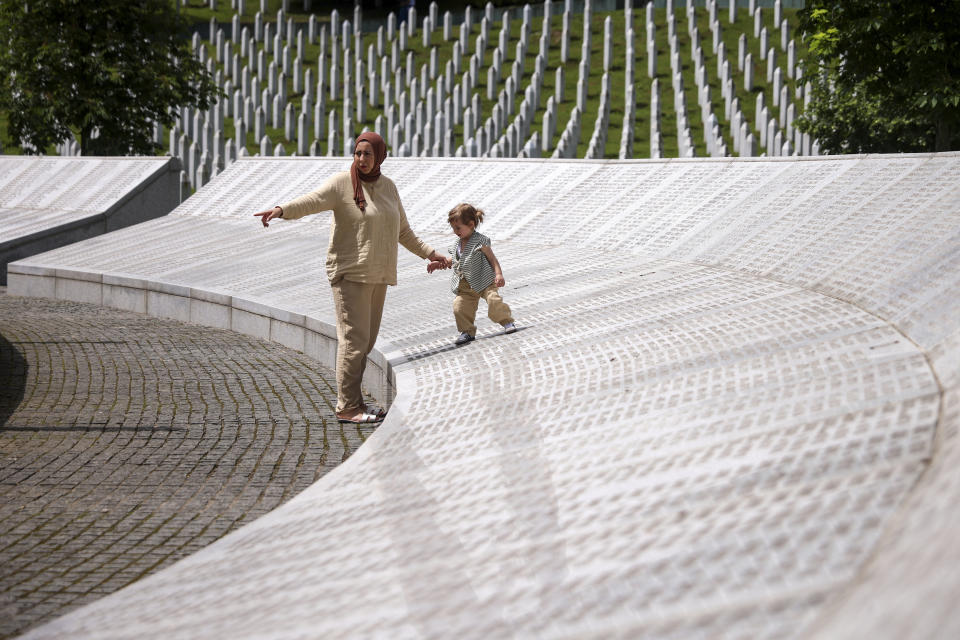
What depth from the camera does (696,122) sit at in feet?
98.1

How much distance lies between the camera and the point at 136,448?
6.04m

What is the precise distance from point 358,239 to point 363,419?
1121 mm

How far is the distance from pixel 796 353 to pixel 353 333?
8.62 ft

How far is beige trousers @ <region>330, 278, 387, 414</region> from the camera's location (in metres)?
6.29

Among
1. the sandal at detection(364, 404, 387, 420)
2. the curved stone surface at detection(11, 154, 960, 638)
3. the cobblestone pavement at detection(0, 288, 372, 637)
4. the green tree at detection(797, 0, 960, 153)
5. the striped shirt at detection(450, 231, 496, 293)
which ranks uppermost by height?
the green tree at detection(797, 0, 960, 153)

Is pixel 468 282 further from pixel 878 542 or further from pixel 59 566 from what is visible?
pixel 878 542

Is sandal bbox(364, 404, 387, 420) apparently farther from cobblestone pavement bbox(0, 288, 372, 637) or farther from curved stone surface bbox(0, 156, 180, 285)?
curved stone surface bbox(0, 156, 180, 285)

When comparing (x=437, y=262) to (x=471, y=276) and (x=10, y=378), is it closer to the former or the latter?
(x=471, y=276)

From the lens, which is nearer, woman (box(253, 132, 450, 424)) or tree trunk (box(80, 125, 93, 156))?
woman (box(253, 132, 450, 424))

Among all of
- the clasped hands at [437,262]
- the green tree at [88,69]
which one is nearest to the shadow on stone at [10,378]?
the clasped hands at [437,262]

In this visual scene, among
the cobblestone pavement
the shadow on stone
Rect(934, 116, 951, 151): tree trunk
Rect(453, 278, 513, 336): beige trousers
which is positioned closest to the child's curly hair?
Rect(453, 278, 513, 336): beige trousers

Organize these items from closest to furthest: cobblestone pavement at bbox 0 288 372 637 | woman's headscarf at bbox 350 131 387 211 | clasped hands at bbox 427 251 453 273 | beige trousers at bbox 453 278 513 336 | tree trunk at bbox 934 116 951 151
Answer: cobblestone pavement at bbox 0 288 372 637, woman's headscarf at bbox 350 131 387 211, clasped hands at bbox 427 251 453 273, beige trousers at bbox 453 278 513 336, tree trunk at bbox 934 116 951 151

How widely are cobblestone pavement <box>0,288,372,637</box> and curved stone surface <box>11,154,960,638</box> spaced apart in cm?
46

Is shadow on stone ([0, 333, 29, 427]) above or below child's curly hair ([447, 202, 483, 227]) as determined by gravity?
below
